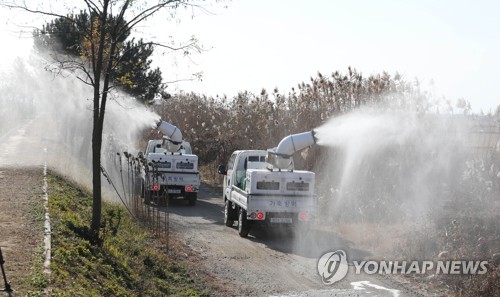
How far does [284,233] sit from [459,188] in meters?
5.87

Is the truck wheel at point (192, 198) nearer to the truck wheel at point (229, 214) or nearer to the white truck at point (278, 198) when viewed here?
the truck wheel at point (229, 214)

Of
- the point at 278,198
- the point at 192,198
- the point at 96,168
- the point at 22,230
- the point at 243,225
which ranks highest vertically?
the point at 96,168

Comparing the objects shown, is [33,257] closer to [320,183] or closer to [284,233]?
[284,233]

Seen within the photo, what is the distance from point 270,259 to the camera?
45.1 feet

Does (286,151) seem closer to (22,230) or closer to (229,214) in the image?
(229,214)

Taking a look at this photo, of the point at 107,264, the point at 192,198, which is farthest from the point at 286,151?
the point at 192,198

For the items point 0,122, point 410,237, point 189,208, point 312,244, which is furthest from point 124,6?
point 0,122

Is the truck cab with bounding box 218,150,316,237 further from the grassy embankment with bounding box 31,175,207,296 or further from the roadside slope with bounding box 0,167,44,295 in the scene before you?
the roadside slope with bounding box 0,167,44,295

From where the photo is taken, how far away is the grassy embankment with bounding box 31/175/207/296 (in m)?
8.88

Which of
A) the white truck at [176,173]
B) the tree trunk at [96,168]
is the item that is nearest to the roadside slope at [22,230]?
the tree trunk at [96,168]

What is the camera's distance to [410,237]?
568 inches
